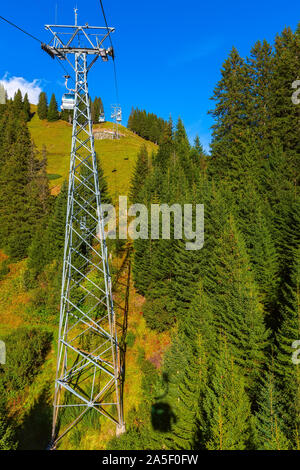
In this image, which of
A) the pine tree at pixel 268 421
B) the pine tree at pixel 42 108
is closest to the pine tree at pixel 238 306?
the pine tree at pixel 268 421

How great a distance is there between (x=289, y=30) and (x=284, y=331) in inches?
1491

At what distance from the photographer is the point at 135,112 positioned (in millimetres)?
118625

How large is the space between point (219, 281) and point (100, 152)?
242 feet

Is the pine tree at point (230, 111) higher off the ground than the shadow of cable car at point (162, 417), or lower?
higher

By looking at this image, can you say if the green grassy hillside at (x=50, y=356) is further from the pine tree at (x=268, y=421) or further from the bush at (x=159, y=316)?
the pine tree at (x=268, y=421)

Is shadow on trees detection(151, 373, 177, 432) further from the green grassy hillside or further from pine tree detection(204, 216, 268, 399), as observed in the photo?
pine tree detection(204, 216, 268, 399)

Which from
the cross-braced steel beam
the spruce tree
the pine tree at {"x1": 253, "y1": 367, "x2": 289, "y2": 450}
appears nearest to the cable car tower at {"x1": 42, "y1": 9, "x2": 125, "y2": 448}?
the cross-braced steel beam

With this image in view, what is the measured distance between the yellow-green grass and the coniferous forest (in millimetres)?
15502

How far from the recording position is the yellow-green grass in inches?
2178

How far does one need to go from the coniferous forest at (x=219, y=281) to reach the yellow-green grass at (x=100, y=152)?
15.5 m

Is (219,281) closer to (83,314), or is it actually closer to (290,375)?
(290,375)

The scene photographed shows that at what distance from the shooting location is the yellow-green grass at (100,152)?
55.3 m

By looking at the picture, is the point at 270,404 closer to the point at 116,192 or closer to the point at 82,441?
the point at 82,441
